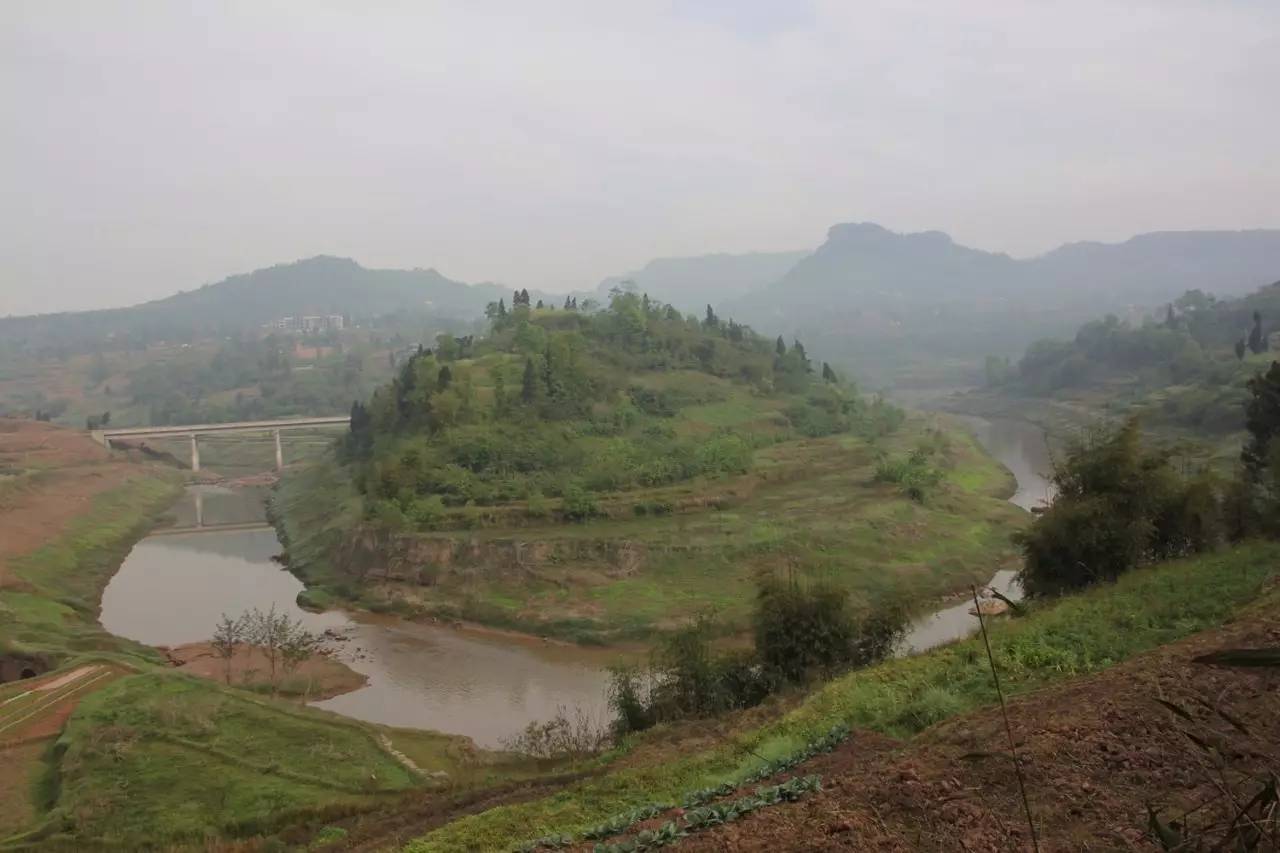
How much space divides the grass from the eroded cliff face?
1209 centimetres

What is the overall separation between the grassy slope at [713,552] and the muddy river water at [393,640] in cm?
183

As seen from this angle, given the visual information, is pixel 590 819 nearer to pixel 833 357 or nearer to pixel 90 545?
pixel 90 545

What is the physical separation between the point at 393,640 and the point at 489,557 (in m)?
6.68

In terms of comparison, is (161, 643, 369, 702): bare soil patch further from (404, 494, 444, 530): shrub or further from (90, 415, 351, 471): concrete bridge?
(90, 415, 351, 471): concrete bridge

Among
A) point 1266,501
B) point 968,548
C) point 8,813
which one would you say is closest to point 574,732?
point 8,813

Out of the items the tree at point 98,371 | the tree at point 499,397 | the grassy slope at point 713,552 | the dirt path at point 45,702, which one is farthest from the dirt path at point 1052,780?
the tree at point 98,371

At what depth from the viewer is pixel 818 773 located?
9.66 meters

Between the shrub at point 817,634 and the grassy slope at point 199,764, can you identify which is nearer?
the grassy slope at point 199,764

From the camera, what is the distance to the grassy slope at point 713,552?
3797 cm

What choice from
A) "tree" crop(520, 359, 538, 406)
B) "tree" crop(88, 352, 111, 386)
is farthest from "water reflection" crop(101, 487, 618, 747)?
"tree" crop(88, 352, 111, 386)

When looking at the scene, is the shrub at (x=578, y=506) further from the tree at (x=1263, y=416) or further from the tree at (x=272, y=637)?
the tree at (x=1263, y=416)

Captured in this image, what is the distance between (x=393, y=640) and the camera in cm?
3722

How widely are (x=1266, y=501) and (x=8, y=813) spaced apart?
31.8 metres

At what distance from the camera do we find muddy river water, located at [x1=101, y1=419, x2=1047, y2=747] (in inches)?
1165
